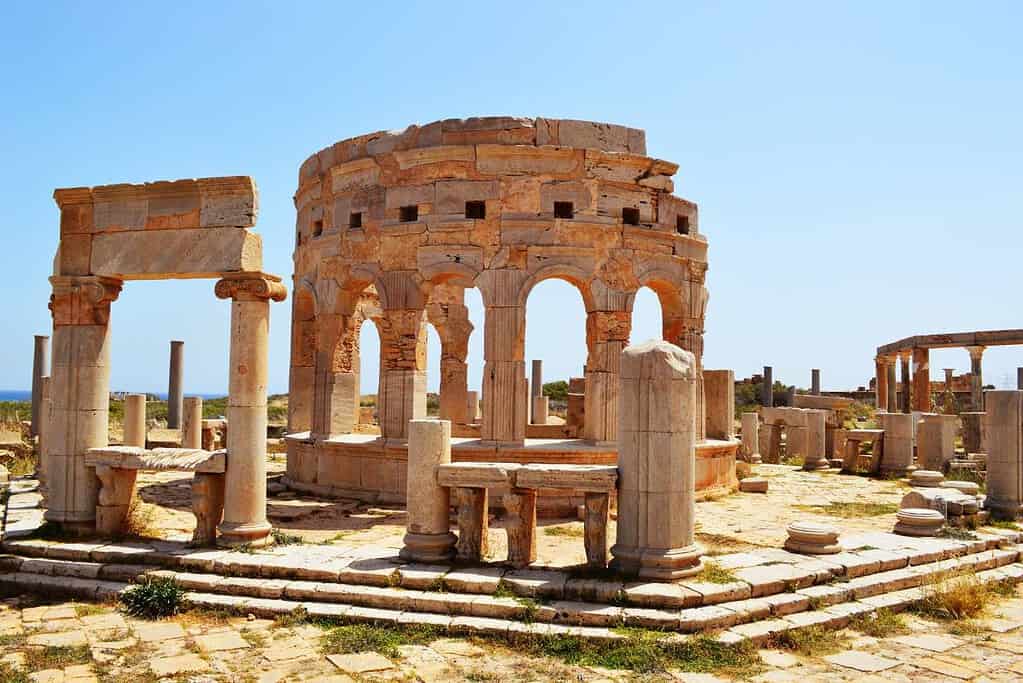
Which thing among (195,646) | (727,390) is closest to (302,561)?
(195,646)

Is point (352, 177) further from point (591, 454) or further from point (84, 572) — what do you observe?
point (84, 572)

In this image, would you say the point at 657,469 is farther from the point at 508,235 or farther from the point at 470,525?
the point at 508,235

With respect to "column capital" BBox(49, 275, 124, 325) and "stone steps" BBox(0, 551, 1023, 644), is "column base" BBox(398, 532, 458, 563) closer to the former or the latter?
"stone steps" BBox(0, 551, 1023, 644)

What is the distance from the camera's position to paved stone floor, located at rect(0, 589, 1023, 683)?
6.07m

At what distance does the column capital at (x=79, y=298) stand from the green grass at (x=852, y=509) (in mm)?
11184

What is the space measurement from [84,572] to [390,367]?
19.8ft

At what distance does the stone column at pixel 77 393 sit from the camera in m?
9.55

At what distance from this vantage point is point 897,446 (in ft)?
62.1

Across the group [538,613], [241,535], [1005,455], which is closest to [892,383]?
[1005,455]

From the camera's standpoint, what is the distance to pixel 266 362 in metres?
9.40

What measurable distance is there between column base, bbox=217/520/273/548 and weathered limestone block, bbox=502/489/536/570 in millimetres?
2816

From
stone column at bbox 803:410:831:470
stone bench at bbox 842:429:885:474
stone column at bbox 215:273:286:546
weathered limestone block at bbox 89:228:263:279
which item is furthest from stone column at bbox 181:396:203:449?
stone bench at bbox 842:429:885:474

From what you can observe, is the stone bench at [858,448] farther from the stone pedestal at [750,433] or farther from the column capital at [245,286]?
the column capital at [245,286]

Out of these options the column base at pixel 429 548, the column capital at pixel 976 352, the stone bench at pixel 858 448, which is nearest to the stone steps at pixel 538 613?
the column base at pixel 429 548
